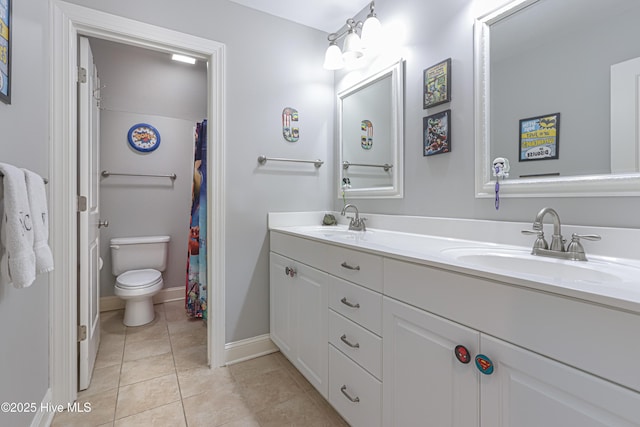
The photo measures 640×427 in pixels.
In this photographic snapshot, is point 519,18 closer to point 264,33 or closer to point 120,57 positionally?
point 264,33

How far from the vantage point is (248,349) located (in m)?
2.00

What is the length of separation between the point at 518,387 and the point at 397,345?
0.39m

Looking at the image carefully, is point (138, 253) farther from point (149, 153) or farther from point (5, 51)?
point (5, 51)

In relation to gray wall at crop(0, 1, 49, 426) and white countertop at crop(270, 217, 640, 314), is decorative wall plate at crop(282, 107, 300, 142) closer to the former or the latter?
white countertop at crop(270, 217, 640, 314)

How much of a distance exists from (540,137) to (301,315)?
4.60 ft

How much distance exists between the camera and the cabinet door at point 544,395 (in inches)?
22.3

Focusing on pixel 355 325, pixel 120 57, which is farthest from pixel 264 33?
pixel 355 325

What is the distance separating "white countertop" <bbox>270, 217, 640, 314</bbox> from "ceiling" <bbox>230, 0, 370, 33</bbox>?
1.54 meters

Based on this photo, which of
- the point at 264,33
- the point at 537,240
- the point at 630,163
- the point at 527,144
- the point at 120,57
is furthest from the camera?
the point at 120,57

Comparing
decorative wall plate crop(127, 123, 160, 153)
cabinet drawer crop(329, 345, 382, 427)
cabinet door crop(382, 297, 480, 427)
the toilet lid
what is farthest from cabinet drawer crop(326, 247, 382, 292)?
decorative wall plate crop(127, 123, 160, 153)

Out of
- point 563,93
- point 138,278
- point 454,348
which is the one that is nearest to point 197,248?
point 138,278

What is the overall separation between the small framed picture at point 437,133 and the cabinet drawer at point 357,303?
83 centimetres

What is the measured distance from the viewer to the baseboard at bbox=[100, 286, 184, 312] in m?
2.76

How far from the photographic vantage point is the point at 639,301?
1.72 ft
